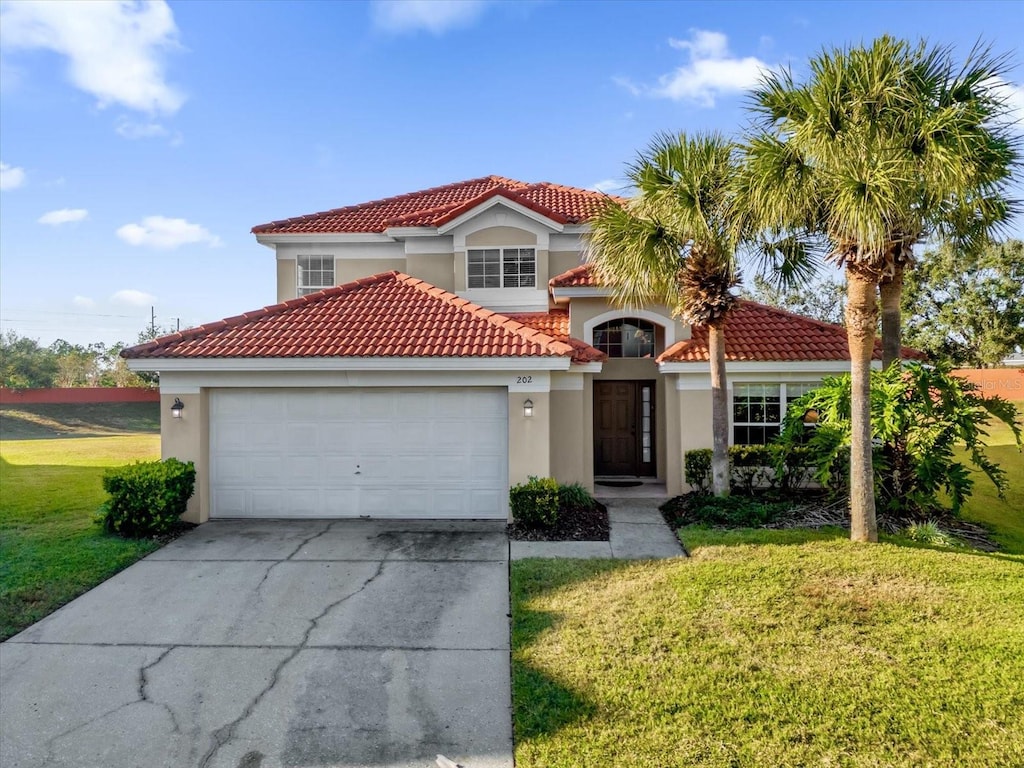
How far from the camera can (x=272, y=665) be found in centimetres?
613

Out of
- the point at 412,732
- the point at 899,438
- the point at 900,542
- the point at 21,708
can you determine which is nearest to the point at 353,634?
the point at 412,732

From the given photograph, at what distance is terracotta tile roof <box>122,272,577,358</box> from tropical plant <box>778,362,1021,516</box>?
526cm

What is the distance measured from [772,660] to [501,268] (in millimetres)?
11991

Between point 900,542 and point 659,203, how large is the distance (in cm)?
723

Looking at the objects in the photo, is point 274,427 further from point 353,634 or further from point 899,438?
point 899,438

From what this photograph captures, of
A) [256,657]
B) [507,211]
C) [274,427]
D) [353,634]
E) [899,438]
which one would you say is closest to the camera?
[256,657]

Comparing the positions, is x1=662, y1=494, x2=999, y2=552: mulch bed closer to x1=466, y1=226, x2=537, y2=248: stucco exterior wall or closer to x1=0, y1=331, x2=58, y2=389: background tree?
x1=466, y1=226, x2=537, y2=248: stucco exterior wall

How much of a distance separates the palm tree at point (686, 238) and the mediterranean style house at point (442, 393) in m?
0.99

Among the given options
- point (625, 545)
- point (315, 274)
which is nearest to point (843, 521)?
point (625, 545)

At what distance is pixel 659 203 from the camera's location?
34.4ft

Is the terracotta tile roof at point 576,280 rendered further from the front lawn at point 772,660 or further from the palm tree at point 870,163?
the front lawn at point 772,660

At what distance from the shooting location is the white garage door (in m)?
11.2

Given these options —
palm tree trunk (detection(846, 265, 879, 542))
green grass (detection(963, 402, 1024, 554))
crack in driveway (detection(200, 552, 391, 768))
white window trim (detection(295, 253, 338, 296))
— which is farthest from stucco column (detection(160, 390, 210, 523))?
green grass (detection(963, 402, 1024, 554))

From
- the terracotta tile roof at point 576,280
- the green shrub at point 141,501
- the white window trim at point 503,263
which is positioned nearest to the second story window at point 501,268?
the white window trim at point 503,263
